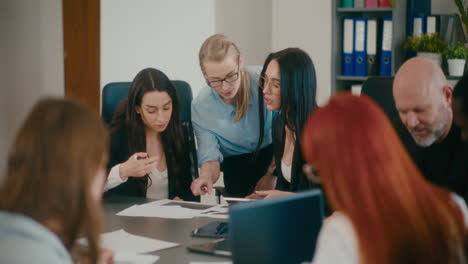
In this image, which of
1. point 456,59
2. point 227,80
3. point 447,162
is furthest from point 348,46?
point 447,162

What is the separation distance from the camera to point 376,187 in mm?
1210

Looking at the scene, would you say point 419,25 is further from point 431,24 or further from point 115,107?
point 115,107

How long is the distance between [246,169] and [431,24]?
1.83 metres

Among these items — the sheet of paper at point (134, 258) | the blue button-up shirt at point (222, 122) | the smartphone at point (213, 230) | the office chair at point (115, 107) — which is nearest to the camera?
the sheet of paper at point (134, 258)

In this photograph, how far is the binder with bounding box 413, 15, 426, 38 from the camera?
14.9 feet

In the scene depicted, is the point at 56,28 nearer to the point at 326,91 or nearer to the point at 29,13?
the point at 29,13

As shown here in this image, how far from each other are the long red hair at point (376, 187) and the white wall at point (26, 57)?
3.41 m

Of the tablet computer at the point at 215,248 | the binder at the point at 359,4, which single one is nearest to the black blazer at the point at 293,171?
the tablet computer at the point at 215,248

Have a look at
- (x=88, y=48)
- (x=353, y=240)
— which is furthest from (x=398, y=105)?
(x=88, y=48)

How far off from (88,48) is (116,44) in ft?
0.66

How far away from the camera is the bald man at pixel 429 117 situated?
7.43 feet

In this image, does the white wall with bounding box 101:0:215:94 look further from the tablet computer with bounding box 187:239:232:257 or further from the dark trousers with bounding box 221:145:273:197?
the tablet computer with bounding box 187:239:232:257

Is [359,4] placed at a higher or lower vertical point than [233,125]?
higher

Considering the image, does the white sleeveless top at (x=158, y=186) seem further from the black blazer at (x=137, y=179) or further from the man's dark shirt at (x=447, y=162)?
the man's dark shirt at (x=447, y=162)
